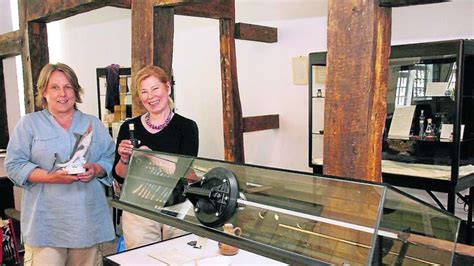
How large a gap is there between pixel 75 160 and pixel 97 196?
0.73 ft

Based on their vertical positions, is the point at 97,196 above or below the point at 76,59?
below

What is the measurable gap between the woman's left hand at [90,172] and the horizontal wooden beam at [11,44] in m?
1.91

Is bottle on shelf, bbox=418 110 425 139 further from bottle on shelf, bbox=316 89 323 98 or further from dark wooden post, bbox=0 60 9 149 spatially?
dark wooden post, bbox=0 60 9 149

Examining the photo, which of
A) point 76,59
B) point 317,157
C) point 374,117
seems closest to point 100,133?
point 374,117

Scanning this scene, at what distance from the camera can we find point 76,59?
6.83 meters

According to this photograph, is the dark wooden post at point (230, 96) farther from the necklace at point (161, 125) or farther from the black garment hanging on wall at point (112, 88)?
the black garment hanging on wall at point (112, 88)

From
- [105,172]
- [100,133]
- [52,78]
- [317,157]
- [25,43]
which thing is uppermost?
[25,43]

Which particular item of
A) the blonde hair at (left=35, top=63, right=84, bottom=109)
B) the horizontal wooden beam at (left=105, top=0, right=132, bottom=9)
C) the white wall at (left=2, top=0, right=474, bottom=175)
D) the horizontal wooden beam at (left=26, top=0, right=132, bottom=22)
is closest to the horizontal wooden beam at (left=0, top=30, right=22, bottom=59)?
the horizontal wooden beam at (left=26, top=0, right=132, bottom=22)

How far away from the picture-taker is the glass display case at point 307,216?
95cm

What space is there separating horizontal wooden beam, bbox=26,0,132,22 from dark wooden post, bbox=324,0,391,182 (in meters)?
1.57

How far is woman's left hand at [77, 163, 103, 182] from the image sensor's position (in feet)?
6.75

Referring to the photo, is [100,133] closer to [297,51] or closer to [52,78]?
[52,78]

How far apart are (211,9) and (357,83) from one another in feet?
7.83

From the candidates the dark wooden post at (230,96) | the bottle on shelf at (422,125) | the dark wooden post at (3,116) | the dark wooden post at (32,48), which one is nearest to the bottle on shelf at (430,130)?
the bottle on shelf at (422,125)
